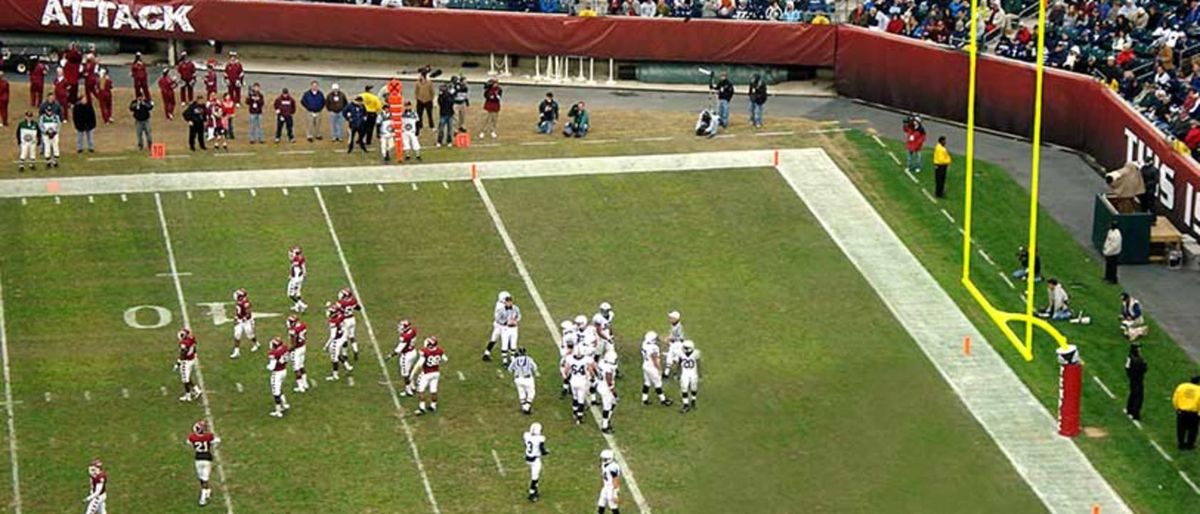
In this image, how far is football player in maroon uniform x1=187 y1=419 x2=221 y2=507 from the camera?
39812 millimetres

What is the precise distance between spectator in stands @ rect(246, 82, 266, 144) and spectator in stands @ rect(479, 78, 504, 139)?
15.5 ft

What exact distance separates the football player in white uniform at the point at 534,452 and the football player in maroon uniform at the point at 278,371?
4822 millimetres

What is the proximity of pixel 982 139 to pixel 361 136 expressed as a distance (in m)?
13.2

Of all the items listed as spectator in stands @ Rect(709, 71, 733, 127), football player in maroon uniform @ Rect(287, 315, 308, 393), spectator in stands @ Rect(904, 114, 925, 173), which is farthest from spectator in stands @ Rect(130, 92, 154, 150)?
spectator in stands @ Rect(904, 114, 925, 173)

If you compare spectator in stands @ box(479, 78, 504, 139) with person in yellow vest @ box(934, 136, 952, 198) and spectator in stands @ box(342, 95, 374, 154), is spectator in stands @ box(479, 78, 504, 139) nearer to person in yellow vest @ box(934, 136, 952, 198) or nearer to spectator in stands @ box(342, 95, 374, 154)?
spectator in stands @ box(342, 95, 374, 154)

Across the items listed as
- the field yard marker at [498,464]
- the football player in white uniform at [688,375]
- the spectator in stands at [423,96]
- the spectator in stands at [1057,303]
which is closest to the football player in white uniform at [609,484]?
the field yard marker at [498,464]

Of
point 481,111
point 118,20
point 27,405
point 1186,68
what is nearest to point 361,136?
point 481,111

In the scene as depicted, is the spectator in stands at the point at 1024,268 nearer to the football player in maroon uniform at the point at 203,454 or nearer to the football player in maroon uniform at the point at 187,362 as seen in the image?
the football player in maroon uniform at the point at 187,362

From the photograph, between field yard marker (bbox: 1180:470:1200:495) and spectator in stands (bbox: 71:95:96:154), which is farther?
spectator in stands (bbox: 71:95:96:154)

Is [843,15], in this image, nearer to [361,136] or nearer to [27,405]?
[361,136]

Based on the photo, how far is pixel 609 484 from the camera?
39125 millimetres

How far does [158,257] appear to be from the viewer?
49781mm

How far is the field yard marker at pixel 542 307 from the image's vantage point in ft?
134

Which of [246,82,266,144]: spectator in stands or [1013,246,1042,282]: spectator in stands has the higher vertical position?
[246,82,266,144]: spectator in stands
